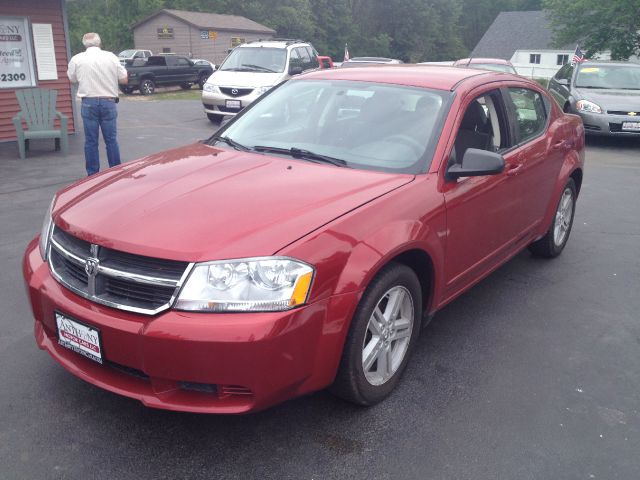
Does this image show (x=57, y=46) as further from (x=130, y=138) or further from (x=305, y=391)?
(x=305, y=391)

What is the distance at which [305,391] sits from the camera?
9.37 feet

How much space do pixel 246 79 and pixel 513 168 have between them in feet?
35.9

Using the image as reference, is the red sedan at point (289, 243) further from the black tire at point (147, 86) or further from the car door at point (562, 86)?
the black tire at point (147, 86)

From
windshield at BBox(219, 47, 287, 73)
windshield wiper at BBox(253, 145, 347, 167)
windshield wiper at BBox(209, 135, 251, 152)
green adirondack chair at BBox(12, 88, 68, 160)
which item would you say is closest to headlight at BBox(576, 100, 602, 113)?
windshield at BBox(219, 47, 287, 73)

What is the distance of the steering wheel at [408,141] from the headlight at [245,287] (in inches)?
54.2

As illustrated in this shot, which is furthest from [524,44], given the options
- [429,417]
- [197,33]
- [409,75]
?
[429,417]

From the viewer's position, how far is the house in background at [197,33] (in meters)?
46.8

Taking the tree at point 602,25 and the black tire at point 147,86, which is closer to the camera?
the tree at point 602,25

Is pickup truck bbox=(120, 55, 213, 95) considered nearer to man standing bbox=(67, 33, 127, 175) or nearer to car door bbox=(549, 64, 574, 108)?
car door bbox=(549, 64, 574, 108)

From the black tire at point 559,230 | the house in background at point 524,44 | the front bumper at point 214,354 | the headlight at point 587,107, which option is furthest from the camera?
the house in background at point 524,44

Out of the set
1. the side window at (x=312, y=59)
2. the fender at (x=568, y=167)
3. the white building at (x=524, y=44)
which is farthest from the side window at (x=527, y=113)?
the white building at (x=524, y=44)

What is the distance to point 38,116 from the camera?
34.0 ft

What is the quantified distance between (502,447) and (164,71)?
26.9 meters

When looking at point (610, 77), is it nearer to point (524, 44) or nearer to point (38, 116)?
point (38, 116)
